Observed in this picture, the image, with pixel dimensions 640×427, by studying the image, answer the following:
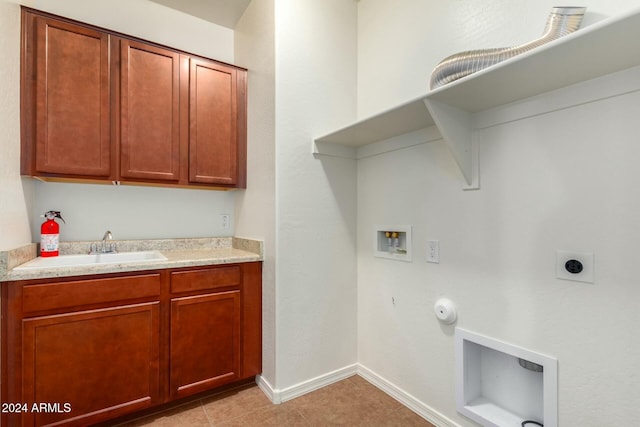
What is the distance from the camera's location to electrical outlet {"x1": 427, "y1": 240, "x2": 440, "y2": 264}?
170 centimetres

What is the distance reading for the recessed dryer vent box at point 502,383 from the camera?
126 cm

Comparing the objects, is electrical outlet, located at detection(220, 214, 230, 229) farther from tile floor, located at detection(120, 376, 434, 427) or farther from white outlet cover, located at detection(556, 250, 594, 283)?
white outlet cover, located at detection(556, 250, 594, 283)

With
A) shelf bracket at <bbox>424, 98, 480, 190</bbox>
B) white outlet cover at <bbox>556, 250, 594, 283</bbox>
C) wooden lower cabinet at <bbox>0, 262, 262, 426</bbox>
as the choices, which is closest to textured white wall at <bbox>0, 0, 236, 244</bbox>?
wooden lower cabinet at <bbox>0, 262, 262, 426</bbox>

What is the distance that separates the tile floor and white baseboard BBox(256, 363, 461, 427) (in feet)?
0.09

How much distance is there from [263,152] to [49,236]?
1.38 m

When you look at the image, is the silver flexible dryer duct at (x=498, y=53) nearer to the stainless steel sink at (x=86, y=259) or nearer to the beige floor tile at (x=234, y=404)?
the stainless steel sink at (x=86, y=259)

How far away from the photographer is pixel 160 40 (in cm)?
229

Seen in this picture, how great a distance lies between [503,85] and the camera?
1.21m

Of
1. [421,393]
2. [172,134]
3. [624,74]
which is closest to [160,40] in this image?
[172,134]

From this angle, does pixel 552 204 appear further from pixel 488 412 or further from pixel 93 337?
pixel 93 337

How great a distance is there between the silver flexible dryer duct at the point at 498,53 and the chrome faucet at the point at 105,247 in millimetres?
2220

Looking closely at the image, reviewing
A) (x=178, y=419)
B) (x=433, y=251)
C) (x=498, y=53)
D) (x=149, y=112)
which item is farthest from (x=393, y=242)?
(x=149, y=112)

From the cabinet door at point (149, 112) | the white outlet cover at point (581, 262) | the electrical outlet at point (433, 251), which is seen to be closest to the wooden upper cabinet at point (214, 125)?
the cabinet door at point (149, 112)

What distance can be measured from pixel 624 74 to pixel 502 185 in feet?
1.81
